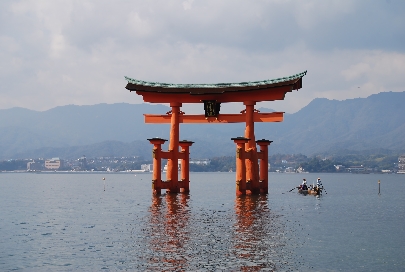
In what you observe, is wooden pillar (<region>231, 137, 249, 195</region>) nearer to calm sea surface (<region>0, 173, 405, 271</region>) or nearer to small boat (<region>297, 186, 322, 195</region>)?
calm sea surface (<region>0, 173, 405, 271</region>)

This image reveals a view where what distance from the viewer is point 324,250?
22797mm

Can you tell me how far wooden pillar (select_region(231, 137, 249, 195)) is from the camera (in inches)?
1676

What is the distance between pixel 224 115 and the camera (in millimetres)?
46625

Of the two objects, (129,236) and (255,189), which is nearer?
(129,236)

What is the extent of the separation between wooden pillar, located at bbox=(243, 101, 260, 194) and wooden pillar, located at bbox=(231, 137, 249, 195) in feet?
2.36

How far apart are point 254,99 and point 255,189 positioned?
7.13 meters

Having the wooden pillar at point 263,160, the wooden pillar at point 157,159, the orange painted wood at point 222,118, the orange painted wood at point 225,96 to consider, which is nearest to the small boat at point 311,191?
the wooden pillar at point 263,160

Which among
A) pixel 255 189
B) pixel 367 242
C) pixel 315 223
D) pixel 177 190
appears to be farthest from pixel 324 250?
pixel 177 190

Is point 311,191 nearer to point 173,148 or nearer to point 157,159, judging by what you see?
point 173,148

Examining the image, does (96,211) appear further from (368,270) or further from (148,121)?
(368,270)

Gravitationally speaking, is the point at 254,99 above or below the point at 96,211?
above

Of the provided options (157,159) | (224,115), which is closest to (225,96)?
(224,115)

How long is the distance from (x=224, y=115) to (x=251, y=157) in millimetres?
5008

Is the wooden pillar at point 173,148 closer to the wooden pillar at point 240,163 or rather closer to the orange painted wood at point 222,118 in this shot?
the orange painted wood at point 222,118
